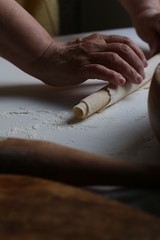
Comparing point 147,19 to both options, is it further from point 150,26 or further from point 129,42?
point 129,42

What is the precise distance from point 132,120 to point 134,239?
1.22 feet

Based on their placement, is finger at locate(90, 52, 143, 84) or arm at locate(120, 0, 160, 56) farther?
arm at locate(120, 0, 160, 56)

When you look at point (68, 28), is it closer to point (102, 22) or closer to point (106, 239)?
point (102, 22)

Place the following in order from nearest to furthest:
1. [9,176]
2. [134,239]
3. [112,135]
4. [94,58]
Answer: [134,239] → [9,176] → [112,135] → [94,58]

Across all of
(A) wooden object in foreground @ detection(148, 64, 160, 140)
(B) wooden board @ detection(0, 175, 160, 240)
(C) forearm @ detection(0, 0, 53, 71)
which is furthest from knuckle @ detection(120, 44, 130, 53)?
(B) wooden board @ detection(0, 175, 160, 240)

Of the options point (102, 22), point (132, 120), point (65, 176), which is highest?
point (65, 176)

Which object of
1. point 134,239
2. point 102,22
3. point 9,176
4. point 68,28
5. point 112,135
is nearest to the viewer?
point 134,239

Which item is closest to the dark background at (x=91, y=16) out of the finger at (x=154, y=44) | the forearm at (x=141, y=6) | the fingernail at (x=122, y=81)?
the forearm at (x=141, y=6)

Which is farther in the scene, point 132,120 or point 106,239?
point 132,120

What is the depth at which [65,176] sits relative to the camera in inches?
18.2

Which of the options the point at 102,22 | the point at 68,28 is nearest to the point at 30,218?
the point at 68,28

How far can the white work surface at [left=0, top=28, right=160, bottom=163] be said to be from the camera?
613mm

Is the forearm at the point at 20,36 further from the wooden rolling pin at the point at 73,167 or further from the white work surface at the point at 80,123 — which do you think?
the wooden rolling pin at the point at 73,167

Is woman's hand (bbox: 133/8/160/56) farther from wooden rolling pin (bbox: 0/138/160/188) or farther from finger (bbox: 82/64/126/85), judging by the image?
wooden rolling pin (bbox: 0/138/160/188)
